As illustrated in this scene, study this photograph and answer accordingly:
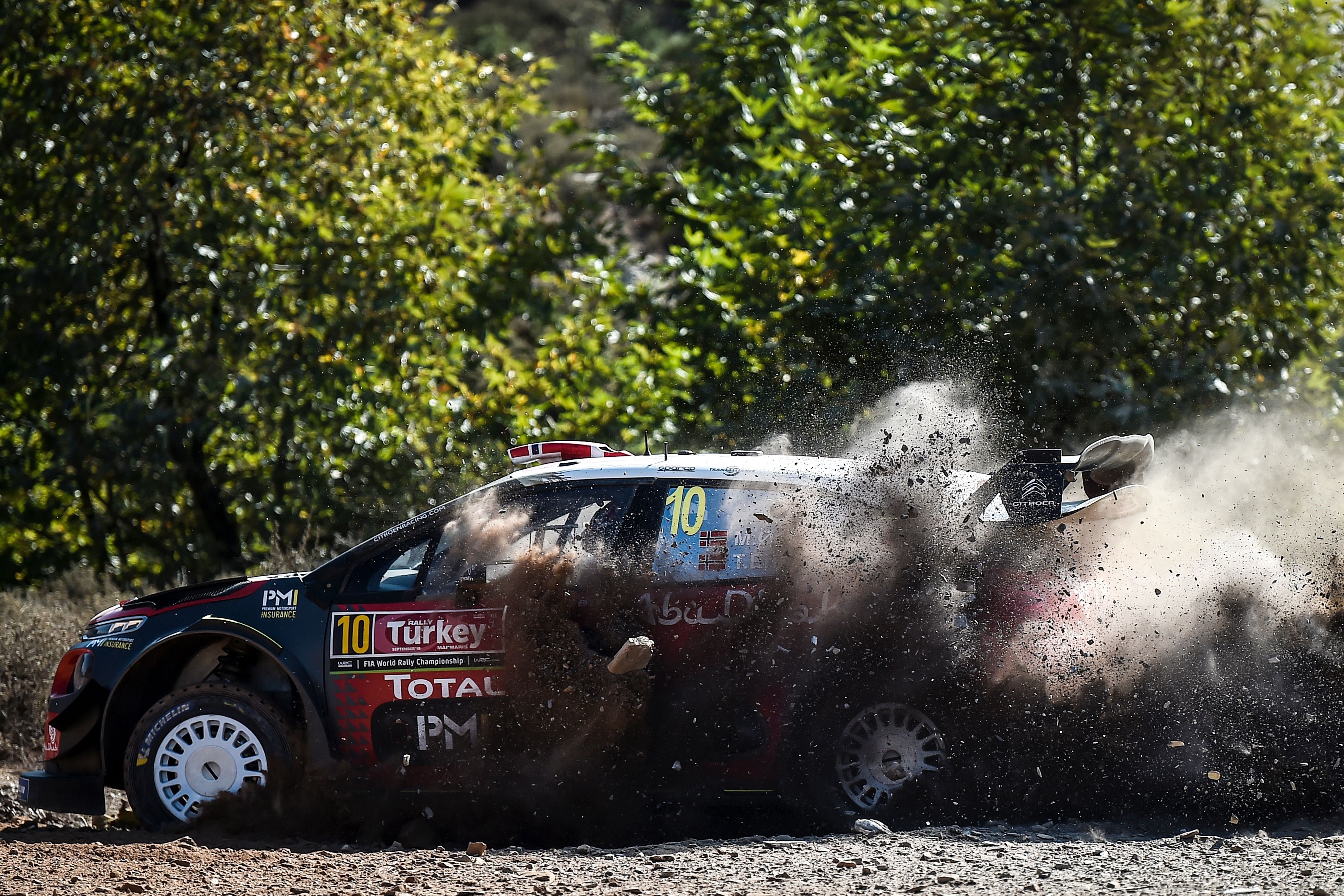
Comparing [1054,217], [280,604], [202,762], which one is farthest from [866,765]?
[1054,217]

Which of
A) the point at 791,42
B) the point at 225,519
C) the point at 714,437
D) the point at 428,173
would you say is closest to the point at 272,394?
the point at 225,519

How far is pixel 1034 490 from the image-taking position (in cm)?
614

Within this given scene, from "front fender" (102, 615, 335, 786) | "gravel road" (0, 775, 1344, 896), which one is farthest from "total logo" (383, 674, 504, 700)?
"gravel road" (0, 775, 1344, 896)

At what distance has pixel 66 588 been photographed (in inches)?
505

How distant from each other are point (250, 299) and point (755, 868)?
31.8 ft

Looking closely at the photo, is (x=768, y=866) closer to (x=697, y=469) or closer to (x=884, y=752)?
(x=884, y=752)

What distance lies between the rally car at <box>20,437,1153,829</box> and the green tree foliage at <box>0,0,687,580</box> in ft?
21.5

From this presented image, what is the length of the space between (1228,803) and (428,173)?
36.9 ft

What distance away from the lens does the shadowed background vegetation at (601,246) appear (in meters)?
11.7

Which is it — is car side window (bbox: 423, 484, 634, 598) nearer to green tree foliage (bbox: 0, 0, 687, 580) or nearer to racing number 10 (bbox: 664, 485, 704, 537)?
racing number 10 (bbox: 664, 485, 704, 537)

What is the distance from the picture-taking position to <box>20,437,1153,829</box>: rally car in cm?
612

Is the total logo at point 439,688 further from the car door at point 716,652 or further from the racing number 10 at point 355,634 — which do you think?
the car door at point 716,652

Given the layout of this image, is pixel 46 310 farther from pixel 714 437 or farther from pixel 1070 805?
pixel 1070 805

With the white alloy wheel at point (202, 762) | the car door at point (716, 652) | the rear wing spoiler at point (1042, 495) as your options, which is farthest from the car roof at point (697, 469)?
the white alloy wheel at point (202, 762)
